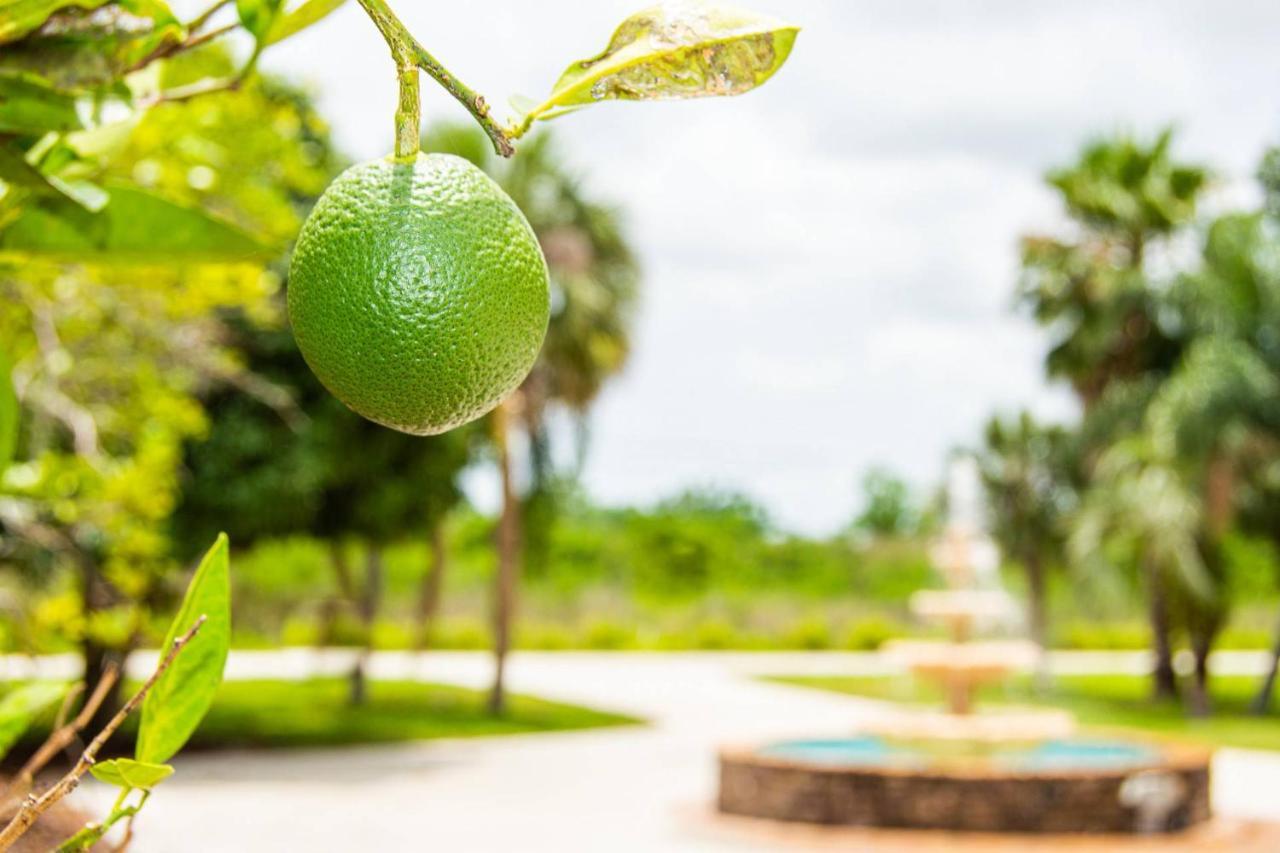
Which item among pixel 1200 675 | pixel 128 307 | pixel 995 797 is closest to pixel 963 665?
pixel 995 797

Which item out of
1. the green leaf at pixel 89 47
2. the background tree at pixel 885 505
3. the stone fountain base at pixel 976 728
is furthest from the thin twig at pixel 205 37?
the background tree at pixel 885 505

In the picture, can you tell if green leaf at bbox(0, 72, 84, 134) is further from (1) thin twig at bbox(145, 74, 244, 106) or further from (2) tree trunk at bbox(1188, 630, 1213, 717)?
(2) tree trunk at bbox(1188, 630, 1213, 717)

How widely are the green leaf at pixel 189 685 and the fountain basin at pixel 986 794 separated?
28.7 ft

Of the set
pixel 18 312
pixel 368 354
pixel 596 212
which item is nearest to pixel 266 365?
pixel 596 212

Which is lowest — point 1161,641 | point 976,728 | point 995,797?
point 995,797

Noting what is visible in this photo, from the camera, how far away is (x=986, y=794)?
355 inches

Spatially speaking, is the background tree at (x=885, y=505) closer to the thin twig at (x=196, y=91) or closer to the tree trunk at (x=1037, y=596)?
the tree trunk at (x=1037, y=596)

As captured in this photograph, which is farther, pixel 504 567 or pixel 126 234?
pixel 504 567

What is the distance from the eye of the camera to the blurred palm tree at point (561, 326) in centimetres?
1717

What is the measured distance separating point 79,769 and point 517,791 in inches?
453

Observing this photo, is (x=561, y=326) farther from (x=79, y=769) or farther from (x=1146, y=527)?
(x=79, y=769)

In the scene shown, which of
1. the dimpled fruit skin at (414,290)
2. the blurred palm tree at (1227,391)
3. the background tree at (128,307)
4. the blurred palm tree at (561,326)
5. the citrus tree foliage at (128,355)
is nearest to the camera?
the dimpled fruit skin at (414,290)

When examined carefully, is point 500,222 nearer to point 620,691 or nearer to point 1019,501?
point 620,691

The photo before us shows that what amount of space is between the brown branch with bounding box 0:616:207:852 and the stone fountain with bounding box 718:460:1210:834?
882 centimetres
